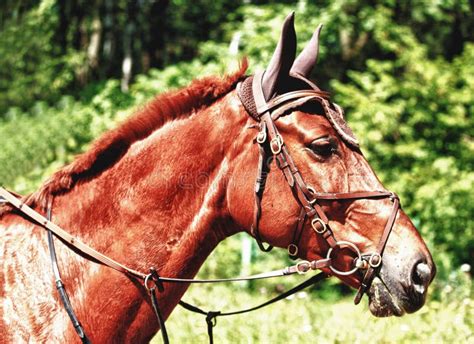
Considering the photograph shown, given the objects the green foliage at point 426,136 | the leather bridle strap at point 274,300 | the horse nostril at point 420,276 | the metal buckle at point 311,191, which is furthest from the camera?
the green foliage at point 426,136

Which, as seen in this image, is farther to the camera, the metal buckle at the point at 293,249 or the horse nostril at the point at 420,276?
the metal buckle at the point at 293,249

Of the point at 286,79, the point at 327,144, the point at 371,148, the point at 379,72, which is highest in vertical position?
the point at 286,79

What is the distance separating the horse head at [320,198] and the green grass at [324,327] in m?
3.29

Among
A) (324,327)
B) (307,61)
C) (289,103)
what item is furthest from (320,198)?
(324,327)

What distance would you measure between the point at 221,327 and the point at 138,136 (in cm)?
367

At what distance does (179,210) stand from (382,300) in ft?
3.24

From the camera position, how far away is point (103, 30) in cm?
1492

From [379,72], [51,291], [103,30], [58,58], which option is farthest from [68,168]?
[103,30]

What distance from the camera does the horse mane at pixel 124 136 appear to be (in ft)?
9.93

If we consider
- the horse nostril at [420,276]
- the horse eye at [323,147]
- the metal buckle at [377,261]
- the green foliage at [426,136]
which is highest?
the horse eye at [323,147]

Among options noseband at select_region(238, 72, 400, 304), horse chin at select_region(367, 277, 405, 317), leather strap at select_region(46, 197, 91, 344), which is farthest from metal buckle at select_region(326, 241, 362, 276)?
leather strap at select_region(46, 197, 91, 344)

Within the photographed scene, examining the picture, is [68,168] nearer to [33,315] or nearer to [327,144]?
[33,315]

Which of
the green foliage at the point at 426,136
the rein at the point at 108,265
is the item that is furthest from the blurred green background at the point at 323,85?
the rein at the point at 108,265

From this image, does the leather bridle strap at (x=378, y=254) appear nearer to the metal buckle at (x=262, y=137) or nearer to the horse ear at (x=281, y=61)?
the metal buckle at (x=262, y=137)
